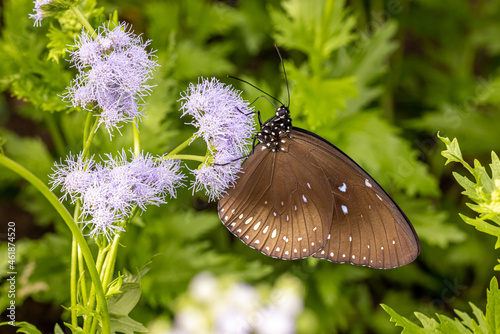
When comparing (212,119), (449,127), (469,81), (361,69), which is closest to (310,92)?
(361,69)

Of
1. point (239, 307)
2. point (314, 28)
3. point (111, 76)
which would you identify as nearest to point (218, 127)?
point (111, 76)

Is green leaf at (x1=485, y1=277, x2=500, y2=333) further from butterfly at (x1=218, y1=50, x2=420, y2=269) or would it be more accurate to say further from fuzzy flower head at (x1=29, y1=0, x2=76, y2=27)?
fuzzy flower head at (x1=29, y1=0, x2=76, y2=27)

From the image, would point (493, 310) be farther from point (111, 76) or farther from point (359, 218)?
point (111, 76)

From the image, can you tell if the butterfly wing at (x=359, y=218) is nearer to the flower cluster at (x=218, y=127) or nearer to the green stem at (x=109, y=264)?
the flower cluster at (x=218, y=127)

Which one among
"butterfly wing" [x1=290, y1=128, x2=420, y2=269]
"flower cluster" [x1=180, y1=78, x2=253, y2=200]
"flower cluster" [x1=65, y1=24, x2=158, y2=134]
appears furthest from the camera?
"butterfly wing" [x1=290, y1=128, x2=420, y2=269]

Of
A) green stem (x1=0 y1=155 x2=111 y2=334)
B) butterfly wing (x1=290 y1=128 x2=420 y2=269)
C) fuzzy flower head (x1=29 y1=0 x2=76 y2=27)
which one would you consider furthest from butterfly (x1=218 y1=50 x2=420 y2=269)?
fuzzy flower head (x1=29 y1=0 x2=76 y2=27)

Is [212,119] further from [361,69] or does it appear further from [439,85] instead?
[439,85]
